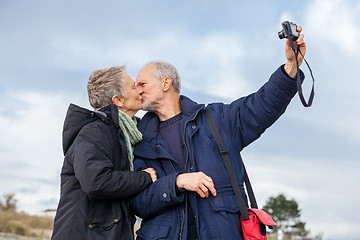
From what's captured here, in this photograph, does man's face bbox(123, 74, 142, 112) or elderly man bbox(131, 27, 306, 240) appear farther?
man's face bbox(123, 74, 142, 112)

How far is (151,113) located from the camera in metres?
4.29

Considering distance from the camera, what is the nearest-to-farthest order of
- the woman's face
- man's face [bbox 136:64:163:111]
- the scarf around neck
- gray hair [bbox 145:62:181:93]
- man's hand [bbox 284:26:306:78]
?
1. man's hand [bbox 284:26:306:78]
2. the scarf around neck
3. the woman's face
4. man's face [bbox 136:64:163:111]
5. gray hair [bbox 145:62:181:93]

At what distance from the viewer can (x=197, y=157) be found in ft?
11.9

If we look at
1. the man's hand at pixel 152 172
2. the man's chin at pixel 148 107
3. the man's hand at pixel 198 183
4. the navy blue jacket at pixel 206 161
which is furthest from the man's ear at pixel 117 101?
the man's hand at pixel 198 183

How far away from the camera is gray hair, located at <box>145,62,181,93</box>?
4.22 m

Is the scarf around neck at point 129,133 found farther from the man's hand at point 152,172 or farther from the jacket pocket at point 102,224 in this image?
the jacket pocket at point 102,224

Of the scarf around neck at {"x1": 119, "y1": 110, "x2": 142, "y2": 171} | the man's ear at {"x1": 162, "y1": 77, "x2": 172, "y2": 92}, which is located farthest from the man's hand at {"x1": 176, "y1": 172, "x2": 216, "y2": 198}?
the man's ear at {"x1": 162, "y1": 77, "x2": 172, "y2": 92}

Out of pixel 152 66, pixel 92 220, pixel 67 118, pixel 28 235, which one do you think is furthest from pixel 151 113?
pixel 28 235

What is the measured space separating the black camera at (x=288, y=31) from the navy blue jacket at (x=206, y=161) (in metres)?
0.29

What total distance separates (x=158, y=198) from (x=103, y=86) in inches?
46.8

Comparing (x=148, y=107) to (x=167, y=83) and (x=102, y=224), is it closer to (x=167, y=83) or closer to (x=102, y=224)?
(x=167, y=83)

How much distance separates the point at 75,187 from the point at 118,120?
0.66 meters

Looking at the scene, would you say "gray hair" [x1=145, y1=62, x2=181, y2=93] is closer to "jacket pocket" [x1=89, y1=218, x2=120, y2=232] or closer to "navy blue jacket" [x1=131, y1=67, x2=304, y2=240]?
"navy blue jacket" [x1=131, y1=67, x2=304, y2=240]


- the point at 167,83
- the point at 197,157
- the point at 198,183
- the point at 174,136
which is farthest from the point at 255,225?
the point at 167,83
